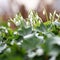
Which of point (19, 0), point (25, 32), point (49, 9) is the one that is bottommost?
point (25, 32)

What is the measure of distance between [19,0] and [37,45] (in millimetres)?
4655

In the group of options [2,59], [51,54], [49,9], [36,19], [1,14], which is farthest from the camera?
[1,14]

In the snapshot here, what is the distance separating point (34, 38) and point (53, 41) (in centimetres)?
9

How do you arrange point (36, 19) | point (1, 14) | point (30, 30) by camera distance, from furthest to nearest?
point (1, 14)
point (36, 19)
point (30, 30)

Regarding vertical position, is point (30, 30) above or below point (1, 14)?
below

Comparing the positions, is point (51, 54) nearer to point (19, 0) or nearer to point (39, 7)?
point (39, 7)

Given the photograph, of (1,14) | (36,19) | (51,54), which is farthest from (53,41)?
(1,14)

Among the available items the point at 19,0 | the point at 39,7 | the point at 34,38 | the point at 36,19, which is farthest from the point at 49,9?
the point at 34,38

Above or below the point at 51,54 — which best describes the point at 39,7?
above

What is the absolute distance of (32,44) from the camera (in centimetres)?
77

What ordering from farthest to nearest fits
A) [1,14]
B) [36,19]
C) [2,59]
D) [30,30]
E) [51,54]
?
[1,14] → [36,19] → [30,30] → [2,59] → [51,54]

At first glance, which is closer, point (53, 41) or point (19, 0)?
point (53, 41)

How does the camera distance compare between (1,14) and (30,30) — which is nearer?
(30,30)

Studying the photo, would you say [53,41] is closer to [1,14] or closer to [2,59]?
[2,59]
